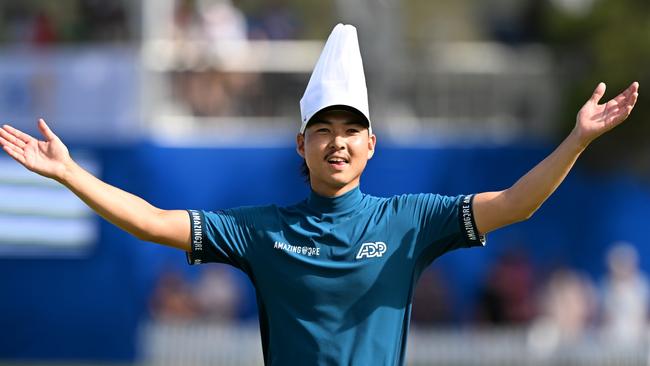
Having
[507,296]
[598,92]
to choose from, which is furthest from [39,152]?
[507,296]

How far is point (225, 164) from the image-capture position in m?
19.2

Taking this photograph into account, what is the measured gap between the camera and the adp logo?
6094 millimetres

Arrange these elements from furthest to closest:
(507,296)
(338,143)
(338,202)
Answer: (507,296), (338,202), (338,143)

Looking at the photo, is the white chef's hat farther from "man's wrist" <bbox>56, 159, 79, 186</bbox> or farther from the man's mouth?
"man's wrist" <bbox>56, 159, 79, 186</bbox>

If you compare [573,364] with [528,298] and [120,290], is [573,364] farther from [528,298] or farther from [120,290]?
[120,290]

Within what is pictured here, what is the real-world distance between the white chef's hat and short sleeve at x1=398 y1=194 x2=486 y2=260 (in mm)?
445

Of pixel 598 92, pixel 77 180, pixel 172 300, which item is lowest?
pixel 77 180

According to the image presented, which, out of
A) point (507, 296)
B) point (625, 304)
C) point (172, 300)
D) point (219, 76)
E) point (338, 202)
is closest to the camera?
point (338, 202)

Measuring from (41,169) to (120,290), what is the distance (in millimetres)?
12953

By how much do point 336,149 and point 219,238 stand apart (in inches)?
24.2

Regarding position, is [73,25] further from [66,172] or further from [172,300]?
[66,172]

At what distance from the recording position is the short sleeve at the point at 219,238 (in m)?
6.21

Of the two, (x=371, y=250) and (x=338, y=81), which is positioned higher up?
(x=338, y=81)

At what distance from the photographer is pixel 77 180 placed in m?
5.99
